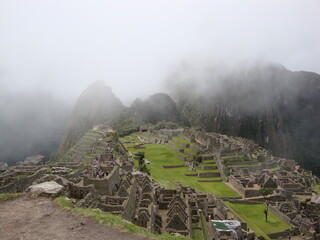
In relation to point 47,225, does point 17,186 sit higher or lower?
lower

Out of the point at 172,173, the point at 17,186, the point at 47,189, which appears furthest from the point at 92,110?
the point at 47,189

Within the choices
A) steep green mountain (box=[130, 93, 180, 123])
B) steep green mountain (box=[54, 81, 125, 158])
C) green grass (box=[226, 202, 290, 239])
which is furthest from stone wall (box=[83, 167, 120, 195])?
steep green mountain (box=[130, 93, 180, 123])

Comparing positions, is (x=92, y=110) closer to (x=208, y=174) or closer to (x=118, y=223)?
(x=208, y=174)

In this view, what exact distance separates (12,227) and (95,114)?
122m

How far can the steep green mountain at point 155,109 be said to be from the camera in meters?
152

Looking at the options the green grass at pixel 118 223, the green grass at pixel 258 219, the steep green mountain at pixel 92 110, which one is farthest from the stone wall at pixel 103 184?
the steep green mountain at pixel 92 110

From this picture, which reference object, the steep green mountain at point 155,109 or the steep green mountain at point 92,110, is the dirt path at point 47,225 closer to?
the steep green mountain at point 92,110

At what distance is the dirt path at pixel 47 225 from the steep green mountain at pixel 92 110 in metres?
95.8

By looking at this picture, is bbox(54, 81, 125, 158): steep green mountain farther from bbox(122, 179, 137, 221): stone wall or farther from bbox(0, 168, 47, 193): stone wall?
bbox(122, 179, 137, 221): stone wall

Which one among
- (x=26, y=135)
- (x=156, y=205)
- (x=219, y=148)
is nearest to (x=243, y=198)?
(x=219, y=148)

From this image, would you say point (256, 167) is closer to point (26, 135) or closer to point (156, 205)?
point (156, 205)

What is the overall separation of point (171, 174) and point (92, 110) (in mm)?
94911

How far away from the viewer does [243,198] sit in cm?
4319

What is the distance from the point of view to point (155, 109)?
167750mm
